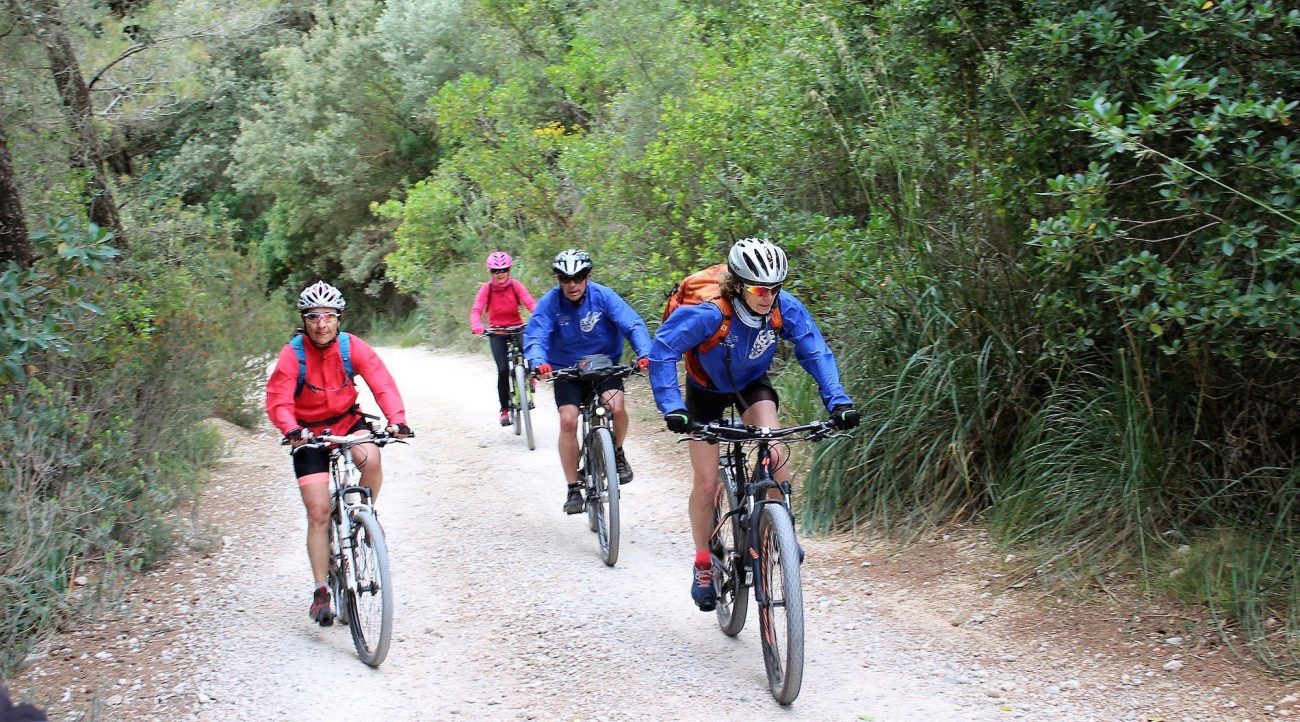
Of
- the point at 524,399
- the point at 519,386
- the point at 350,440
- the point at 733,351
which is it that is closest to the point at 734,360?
the point at 733,351

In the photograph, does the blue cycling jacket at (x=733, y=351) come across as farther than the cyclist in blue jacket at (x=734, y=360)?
Yes

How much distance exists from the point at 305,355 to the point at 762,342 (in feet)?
8.74

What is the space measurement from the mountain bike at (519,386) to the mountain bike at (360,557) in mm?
5139

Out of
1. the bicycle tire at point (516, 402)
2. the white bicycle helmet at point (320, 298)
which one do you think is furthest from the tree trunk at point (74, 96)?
the white bicycle helmet at point (320, 298)

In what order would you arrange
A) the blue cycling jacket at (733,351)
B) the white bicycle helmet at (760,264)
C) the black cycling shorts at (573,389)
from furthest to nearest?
the black cycling shorts at (573,389)
the blue cycling jacket at (733,351)
the white bicycle helmet at (760,264)

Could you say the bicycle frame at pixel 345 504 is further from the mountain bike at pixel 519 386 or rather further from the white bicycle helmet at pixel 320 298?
the mountain bike at pixel 519 386

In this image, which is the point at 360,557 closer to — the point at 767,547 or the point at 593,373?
the point at 767,547

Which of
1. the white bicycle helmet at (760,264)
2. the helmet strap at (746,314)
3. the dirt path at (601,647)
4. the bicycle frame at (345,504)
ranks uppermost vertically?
the white bicycle helmet at (760,264)

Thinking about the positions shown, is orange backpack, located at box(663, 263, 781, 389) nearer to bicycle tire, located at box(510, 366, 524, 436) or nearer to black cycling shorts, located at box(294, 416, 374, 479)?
black cycling shorts, located at box(294, 416, 374, 479)

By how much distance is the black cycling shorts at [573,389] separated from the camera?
26.6 feet

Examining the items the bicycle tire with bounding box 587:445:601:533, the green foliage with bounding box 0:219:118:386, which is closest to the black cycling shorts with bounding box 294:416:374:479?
the green foliage with bounding box 0:219:118:386

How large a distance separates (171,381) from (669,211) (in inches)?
245

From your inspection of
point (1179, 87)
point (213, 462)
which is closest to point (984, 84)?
point (1179, 87)

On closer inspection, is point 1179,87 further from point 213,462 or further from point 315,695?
point 213,462
